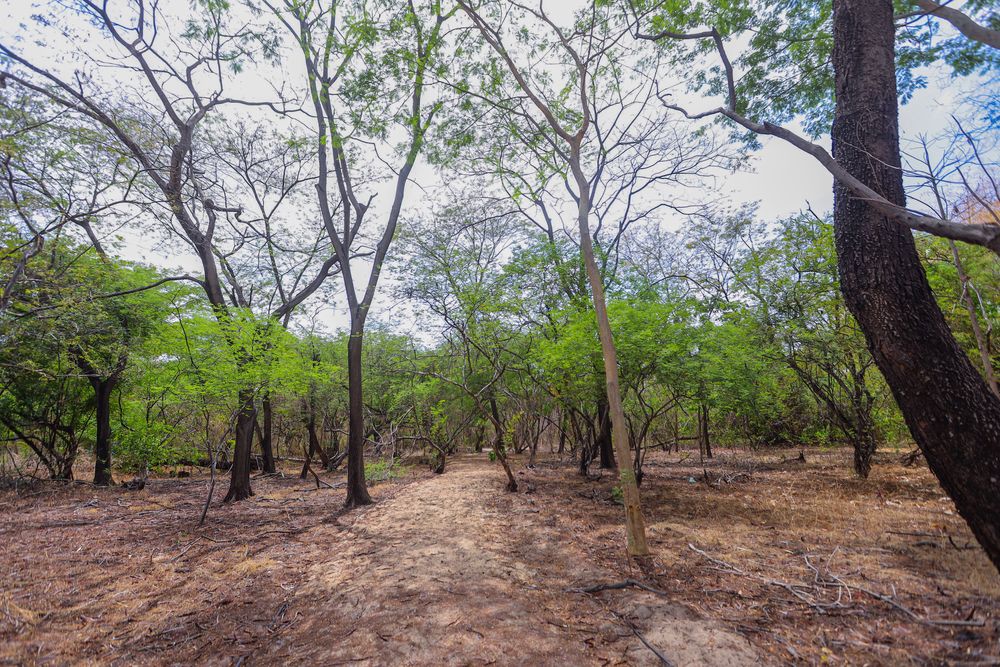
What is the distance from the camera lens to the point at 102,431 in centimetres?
1120

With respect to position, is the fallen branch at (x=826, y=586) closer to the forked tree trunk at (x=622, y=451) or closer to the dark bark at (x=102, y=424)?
the forked tree trunk at (x=622, y=451)

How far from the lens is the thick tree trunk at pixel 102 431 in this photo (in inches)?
438

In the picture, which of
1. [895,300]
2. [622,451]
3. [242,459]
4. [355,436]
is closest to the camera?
[895,300]

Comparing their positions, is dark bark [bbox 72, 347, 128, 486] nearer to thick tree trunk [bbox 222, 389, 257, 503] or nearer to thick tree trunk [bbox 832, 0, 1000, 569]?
thick tree trunk [bbox 222, 389, 257, 503]

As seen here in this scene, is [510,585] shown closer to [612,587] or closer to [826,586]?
[612,587]

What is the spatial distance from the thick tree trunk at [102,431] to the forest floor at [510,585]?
361 cm

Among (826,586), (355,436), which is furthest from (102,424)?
(826,586)

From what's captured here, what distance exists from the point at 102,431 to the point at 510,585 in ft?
43.3

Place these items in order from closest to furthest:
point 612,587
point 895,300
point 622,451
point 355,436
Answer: point 895,300 → point 612,587 → point 622,451 → point 355,436

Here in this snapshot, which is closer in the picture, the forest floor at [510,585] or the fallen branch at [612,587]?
the forest floor at [510,585]

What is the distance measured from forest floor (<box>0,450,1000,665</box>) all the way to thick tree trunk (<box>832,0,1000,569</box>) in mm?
1063

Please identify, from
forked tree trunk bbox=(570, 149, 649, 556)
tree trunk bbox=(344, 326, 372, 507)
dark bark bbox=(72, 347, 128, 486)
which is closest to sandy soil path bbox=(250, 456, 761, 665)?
forked tree trunk bbox=(570, 149, 649, 556)

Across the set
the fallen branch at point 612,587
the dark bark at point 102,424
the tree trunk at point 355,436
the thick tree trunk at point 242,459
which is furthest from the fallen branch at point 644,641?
the dark bark at point 102,424

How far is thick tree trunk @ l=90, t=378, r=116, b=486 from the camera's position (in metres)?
11.1
